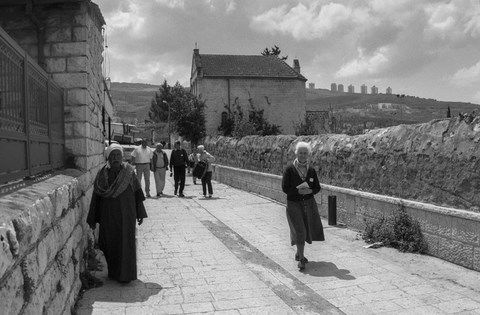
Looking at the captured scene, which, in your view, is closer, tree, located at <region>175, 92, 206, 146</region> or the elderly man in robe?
the elderly man in robe

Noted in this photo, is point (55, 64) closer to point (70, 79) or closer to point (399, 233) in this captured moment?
point (70, 79)

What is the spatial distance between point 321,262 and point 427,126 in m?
2.77

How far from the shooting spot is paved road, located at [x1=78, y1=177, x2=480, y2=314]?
479 cm

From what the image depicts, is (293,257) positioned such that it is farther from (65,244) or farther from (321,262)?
(65,244)

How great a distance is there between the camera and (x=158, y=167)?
13.9 m

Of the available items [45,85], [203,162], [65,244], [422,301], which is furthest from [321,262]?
[203,162]

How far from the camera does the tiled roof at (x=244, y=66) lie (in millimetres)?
47125

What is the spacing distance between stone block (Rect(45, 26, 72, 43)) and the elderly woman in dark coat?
3.50 meters

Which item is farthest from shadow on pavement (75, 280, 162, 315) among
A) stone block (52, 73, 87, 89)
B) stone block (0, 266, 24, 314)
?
stone block (52, 73, 87, 89)

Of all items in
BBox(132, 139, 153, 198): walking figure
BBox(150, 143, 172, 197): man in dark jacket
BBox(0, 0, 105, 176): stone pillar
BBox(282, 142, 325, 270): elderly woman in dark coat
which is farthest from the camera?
BBox(150, 143, 172, 197): man in dark jacket

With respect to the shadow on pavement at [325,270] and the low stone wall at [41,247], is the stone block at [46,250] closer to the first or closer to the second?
the low stone wall at [41,247]

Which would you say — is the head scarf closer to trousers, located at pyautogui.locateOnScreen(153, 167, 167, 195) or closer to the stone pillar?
the stone pillar

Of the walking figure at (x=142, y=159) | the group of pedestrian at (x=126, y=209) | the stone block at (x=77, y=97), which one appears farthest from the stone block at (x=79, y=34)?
the walking figure at (x=142, y=159)

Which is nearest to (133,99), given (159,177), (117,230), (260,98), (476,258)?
(260,98)
